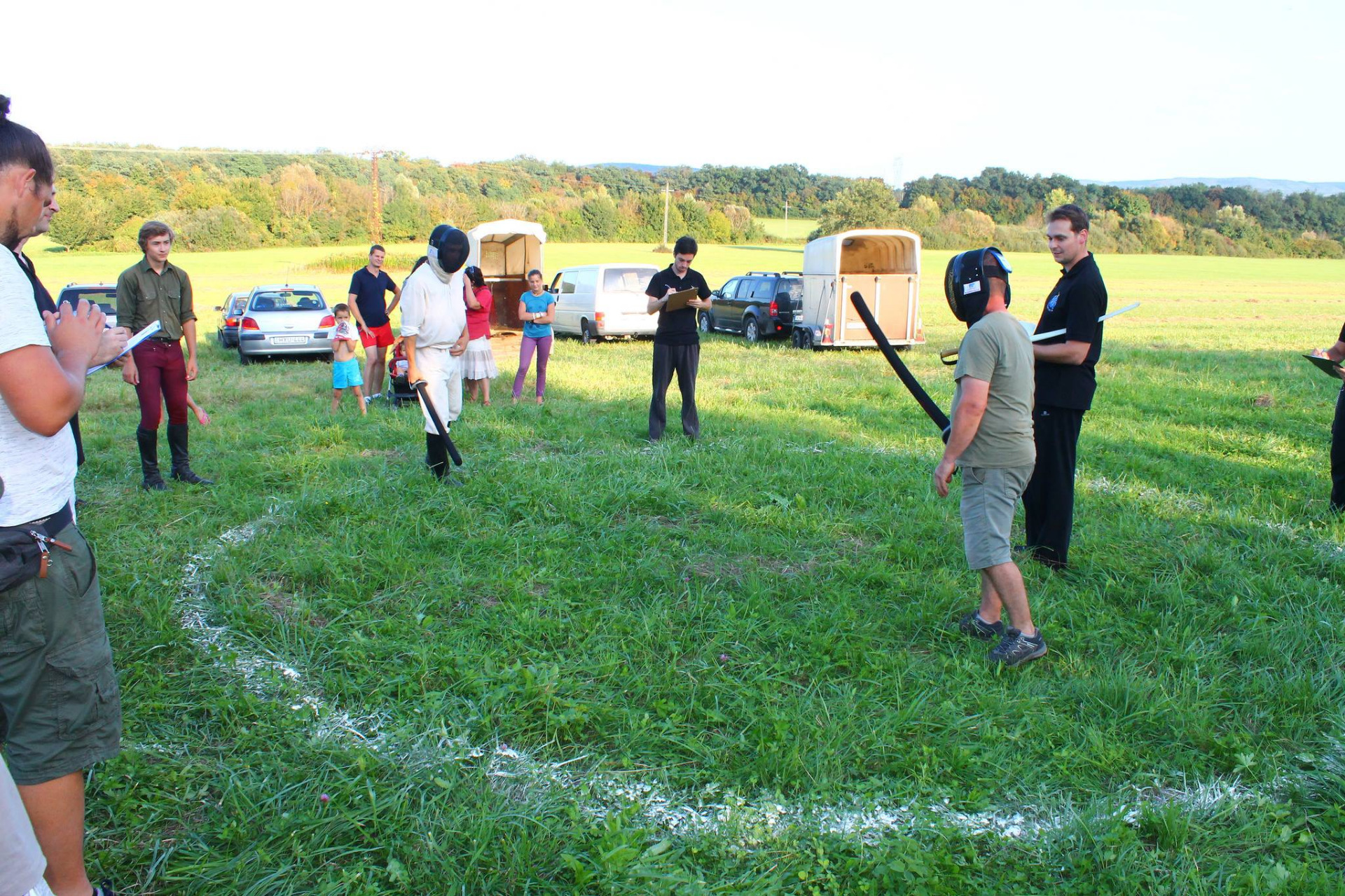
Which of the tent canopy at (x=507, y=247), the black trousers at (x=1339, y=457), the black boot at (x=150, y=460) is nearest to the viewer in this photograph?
the black trousers at (x=1339, y=457)

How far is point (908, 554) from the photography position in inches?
204

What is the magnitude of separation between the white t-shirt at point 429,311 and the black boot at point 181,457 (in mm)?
2094

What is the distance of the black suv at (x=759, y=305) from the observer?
18422 mm

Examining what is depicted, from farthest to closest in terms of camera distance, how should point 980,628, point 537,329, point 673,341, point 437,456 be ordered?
point 537,329, point 673,341, point 437,456, point 980,628

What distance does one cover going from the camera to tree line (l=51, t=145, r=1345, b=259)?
58312mm

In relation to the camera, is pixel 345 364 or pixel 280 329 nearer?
pixel 345 364

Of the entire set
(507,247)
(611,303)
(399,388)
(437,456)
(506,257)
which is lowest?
(437,456)

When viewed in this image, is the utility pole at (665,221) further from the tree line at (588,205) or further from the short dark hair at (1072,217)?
the short dark hair at (1072,217)

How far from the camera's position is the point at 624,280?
746 inches

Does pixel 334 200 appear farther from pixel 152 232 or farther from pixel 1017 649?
pixel 1017 649

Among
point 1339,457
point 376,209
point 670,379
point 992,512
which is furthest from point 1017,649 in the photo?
point 376,209

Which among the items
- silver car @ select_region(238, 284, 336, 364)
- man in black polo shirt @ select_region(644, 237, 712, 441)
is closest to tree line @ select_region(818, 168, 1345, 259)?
silver car @ select_region(238, 284, 336, 364)

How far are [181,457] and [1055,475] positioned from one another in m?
6.20

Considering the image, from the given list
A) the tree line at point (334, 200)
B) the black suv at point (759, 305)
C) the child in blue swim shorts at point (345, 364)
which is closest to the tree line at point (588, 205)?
the tree line at point (334, 200)
